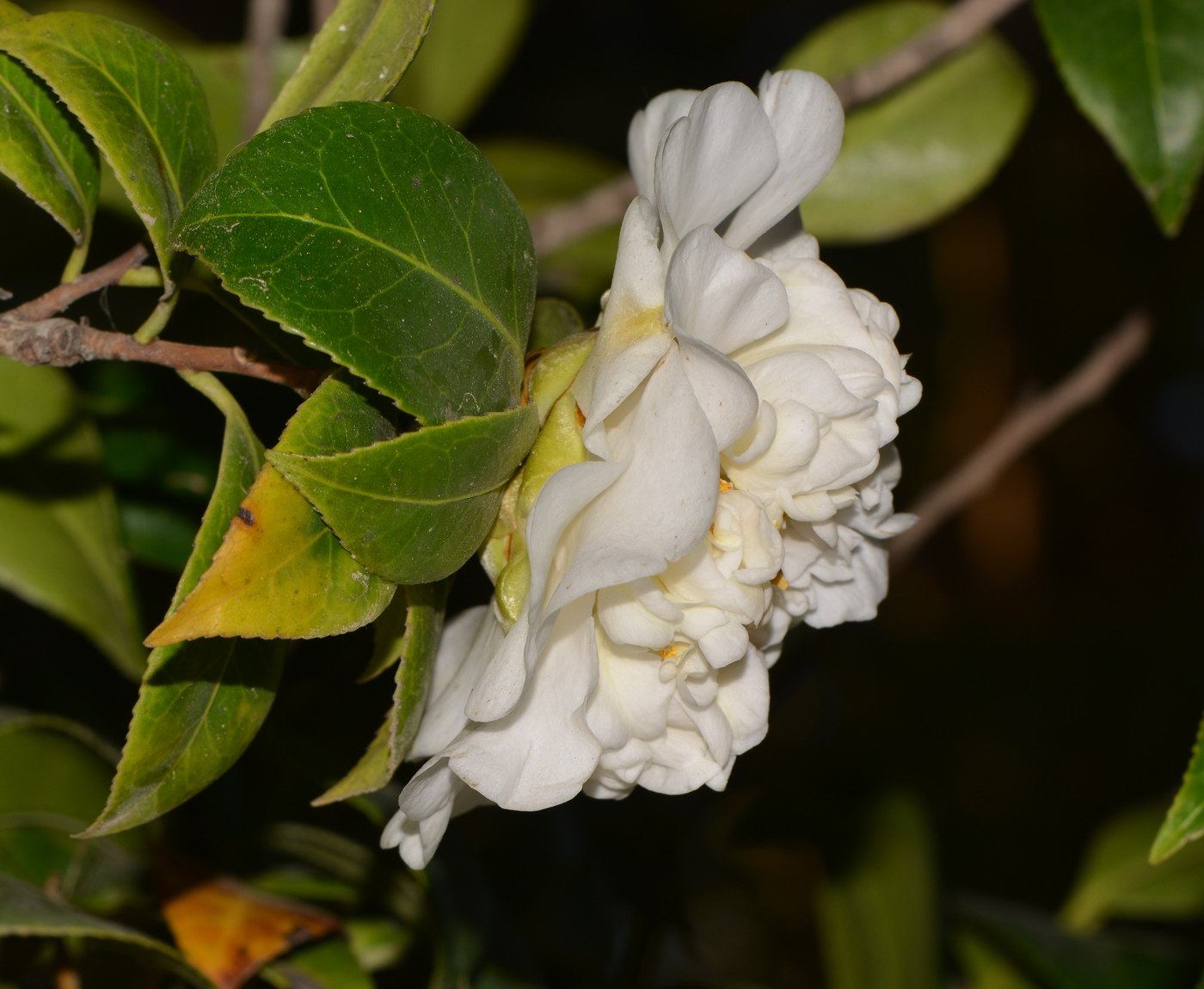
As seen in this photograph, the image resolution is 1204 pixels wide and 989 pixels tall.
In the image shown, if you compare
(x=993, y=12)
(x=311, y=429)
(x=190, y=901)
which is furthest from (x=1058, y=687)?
(x=311, y=429)

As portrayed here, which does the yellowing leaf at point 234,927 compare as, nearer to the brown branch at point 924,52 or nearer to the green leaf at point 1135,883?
the brown branch at point 924,52

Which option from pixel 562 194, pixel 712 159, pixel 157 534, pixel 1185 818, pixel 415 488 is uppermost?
pixel 712 159

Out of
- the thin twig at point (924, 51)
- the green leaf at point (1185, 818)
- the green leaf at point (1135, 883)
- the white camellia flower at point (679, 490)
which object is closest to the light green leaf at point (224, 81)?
the thin twig at point (924, 51)

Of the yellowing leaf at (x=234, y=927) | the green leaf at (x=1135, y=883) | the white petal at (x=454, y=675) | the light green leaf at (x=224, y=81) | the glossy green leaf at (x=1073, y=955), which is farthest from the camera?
the green leaf at (x=1135, y=883)

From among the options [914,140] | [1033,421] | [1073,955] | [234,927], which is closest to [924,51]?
[914,140]

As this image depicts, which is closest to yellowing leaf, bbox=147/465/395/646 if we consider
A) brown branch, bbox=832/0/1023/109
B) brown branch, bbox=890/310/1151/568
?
brown branch, bbox=832/0/1023/109

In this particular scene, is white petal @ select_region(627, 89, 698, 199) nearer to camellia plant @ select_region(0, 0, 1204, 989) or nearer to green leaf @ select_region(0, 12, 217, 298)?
camellia plant @ select_region(0, 0, 1204, 989)

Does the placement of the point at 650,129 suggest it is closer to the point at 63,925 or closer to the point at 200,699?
the point at 200,699

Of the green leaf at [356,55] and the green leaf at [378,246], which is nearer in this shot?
the green leaf at [378,246]
